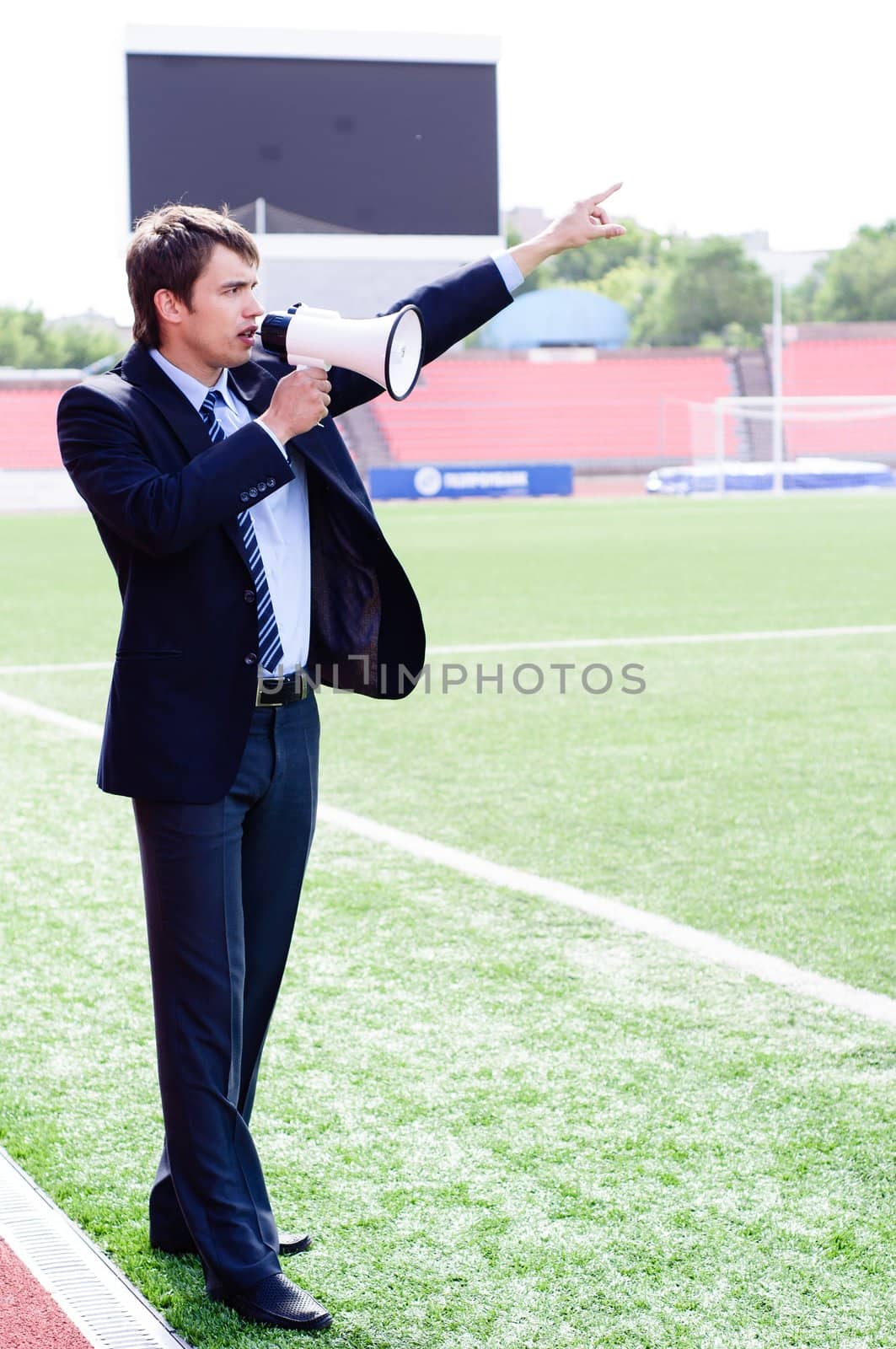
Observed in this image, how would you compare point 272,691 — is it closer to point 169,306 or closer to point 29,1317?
point 169,306

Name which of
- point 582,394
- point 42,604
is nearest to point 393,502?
point 582,394

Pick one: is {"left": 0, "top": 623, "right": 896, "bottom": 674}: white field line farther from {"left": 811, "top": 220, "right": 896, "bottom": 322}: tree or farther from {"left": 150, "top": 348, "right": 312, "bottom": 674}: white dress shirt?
{"left": 811, "top": 220, "right": 896, "bottom": 322}: tree

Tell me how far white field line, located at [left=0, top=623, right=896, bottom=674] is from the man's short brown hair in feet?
26.6

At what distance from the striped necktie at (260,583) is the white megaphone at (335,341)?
0.15 metres

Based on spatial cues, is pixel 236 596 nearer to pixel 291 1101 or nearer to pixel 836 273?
pixel 291 1101

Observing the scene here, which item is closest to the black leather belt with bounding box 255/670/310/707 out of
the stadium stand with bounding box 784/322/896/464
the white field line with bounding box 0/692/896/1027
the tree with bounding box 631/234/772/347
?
the white field line with bounding box 0/692/896/1027

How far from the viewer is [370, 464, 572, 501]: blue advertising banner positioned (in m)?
36.2

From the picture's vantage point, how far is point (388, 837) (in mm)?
5938

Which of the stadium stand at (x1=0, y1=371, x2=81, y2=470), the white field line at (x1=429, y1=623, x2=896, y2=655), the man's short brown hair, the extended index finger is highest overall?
the stadium stand at (x1=0, y1=371, x2=81, y2=470)

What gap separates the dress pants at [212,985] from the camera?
2.56 meters

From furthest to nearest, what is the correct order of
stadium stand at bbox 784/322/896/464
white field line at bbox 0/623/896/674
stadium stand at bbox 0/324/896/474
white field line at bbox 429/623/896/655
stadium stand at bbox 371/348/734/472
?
1. stadium stand at bbox 784/322/896/464
2. stadium stand at bbox 371/348/734/472
3. stadium stand at bbox 0/324/896/474
4. white field line at bbox 429/623/896/655
5. white field line at bbox 0/623/896/674

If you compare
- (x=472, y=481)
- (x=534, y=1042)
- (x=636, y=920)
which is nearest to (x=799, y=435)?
(x=472, y=481)

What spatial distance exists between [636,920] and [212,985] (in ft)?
8.01

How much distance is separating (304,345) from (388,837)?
364 cm
